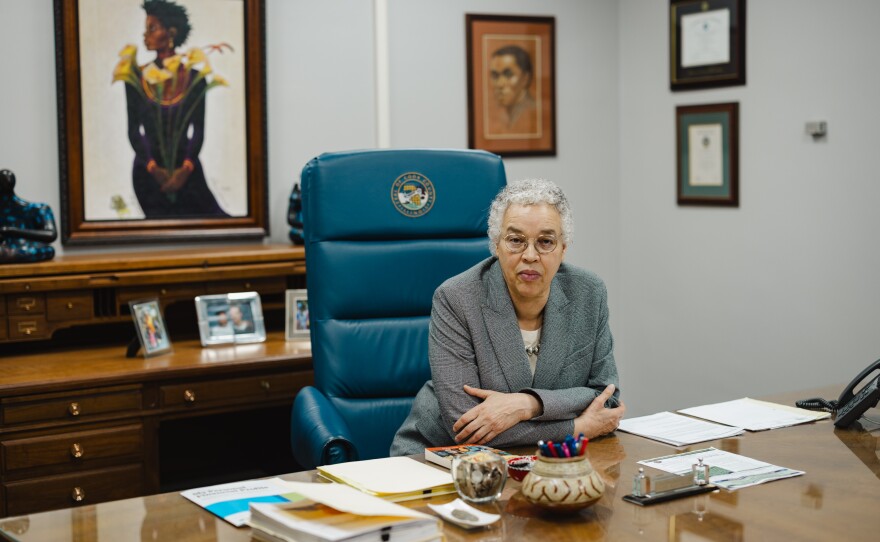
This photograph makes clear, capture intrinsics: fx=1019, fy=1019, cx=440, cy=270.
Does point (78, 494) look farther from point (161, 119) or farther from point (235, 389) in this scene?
point (161, 119)

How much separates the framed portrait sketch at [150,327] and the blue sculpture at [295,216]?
23.9 inches

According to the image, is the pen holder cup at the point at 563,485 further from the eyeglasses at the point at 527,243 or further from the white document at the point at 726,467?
the eyeglasses at the point at 527,243

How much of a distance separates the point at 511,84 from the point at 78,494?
2.48m

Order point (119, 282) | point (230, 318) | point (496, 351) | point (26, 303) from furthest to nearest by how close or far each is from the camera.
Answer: point (230, 318) < point (119, 282) < point (26, 303) < point (496, 351)

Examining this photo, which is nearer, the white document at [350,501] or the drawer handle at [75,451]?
the white document at [350,501]

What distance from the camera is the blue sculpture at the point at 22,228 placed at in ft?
10.4

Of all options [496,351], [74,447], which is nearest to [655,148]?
[496,351]

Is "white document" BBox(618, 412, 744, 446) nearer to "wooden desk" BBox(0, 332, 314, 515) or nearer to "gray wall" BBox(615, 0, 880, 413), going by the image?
"wooden desk" BBox(0, 332, 314, 515)

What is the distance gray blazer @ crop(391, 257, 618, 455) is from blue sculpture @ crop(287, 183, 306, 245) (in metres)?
1.44

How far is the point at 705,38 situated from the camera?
4.22m

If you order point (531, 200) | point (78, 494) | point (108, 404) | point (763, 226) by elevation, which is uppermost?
point (531, 200)

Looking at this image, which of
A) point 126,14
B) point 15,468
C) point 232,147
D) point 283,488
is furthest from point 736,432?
point 126,14

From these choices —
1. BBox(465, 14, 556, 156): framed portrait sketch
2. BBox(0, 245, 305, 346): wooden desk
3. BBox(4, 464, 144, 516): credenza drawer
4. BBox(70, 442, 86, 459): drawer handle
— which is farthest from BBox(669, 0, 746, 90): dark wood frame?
BBox(70, 442, 86, 459): drawer handle

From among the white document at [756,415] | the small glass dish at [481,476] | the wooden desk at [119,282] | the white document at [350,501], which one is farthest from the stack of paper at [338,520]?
the wooden desk at [119,282]
